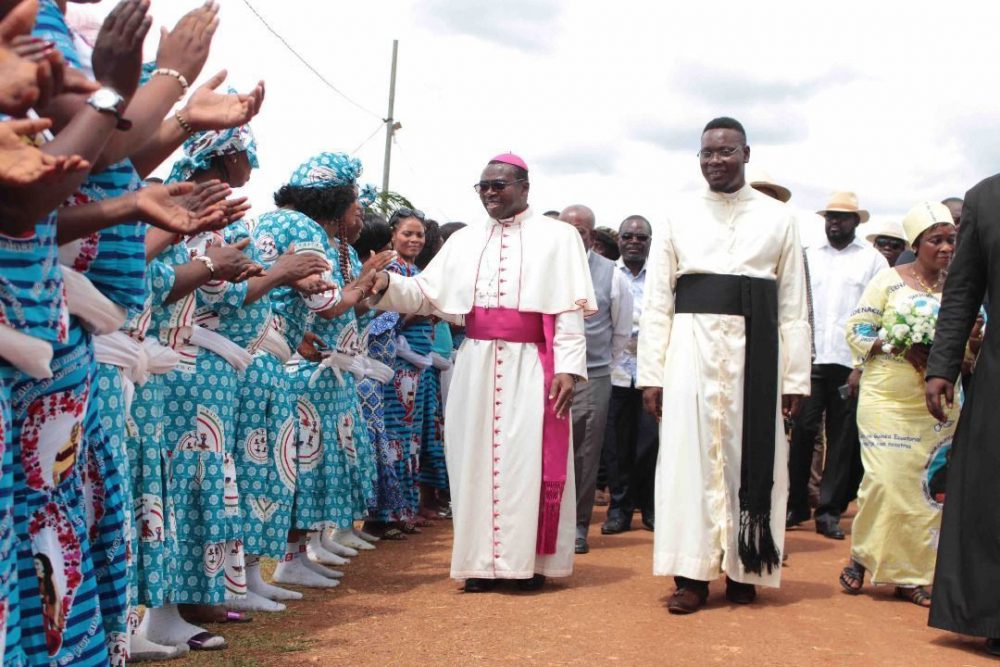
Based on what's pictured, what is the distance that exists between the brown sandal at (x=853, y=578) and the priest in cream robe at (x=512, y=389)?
169cm

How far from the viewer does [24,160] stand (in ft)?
7.23

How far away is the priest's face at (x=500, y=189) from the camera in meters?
6.96

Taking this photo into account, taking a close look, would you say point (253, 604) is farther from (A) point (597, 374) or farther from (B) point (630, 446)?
(B) point (630, 446)

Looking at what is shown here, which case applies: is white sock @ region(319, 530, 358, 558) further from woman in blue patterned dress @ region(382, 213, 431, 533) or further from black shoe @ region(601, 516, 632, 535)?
black shoe @ region(601, 516, 632, 535)

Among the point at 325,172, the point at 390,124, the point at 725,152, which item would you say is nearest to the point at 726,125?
the point at 725,152

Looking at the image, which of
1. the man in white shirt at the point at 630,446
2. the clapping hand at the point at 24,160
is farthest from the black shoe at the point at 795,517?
the clapping hand at the point at 24,160

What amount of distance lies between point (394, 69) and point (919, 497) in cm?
2299

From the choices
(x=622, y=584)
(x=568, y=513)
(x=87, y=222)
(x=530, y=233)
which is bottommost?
(x=622, y=584)

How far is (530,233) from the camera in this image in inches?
275

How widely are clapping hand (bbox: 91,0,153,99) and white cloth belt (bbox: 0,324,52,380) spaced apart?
0.63 meters

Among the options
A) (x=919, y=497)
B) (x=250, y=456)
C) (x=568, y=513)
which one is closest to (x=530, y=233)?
(x=568, y=513)

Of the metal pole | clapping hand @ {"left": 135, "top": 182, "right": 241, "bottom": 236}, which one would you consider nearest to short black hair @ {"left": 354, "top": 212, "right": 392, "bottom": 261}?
clapping hand @ {"left": 135, "top": 182, "right": 241, "bottom": 236}

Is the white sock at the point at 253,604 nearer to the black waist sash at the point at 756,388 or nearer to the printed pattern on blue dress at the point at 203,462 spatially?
the printed pattern on blue dress at the point at 203,462

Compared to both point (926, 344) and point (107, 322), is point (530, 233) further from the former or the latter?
Answer: point (107, 322)
